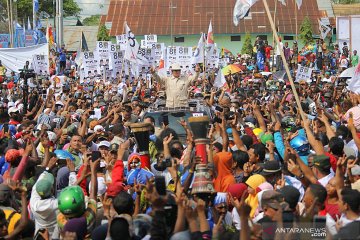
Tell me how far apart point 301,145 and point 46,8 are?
79.7 m

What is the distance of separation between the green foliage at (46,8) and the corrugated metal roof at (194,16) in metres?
13.9

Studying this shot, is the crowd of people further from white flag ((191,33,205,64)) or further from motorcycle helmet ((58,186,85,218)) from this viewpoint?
white flag ((191,33,205,64))

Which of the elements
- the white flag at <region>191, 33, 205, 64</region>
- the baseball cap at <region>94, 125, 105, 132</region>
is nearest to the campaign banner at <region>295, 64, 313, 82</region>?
the white flag at <region>191, 33, 205, 64</region>

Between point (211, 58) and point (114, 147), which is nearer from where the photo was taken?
point (114, 147)

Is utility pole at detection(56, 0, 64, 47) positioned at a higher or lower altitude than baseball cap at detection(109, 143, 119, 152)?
higher

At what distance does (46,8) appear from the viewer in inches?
3455

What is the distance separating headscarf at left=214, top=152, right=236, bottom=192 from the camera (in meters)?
9.15

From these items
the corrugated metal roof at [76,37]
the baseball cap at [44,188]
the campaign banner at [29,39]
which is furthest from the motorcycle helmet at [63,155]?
the corrugated metal roof at [76,37]

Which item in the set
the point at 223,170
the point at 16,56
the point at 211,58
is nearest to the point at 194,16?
the point at 211,58

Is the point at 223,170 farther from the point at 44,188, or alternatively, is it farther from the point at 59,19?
the point at 59,19

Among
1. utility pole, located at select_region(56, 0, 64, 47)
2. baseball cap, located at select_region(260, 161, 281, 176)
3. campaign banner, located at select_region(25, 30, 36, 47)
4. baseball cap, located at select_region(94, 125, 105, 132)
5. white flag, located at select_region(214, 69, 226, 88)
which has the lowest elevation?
white flag, located at select_region(214, 69, 226, 88)

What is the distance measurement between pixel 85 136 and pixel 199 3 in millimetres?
58287

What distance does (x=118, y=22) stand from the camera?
227ft

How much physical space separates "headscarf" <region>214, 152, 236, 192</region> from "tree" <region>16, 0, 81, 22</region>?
73354 mm
